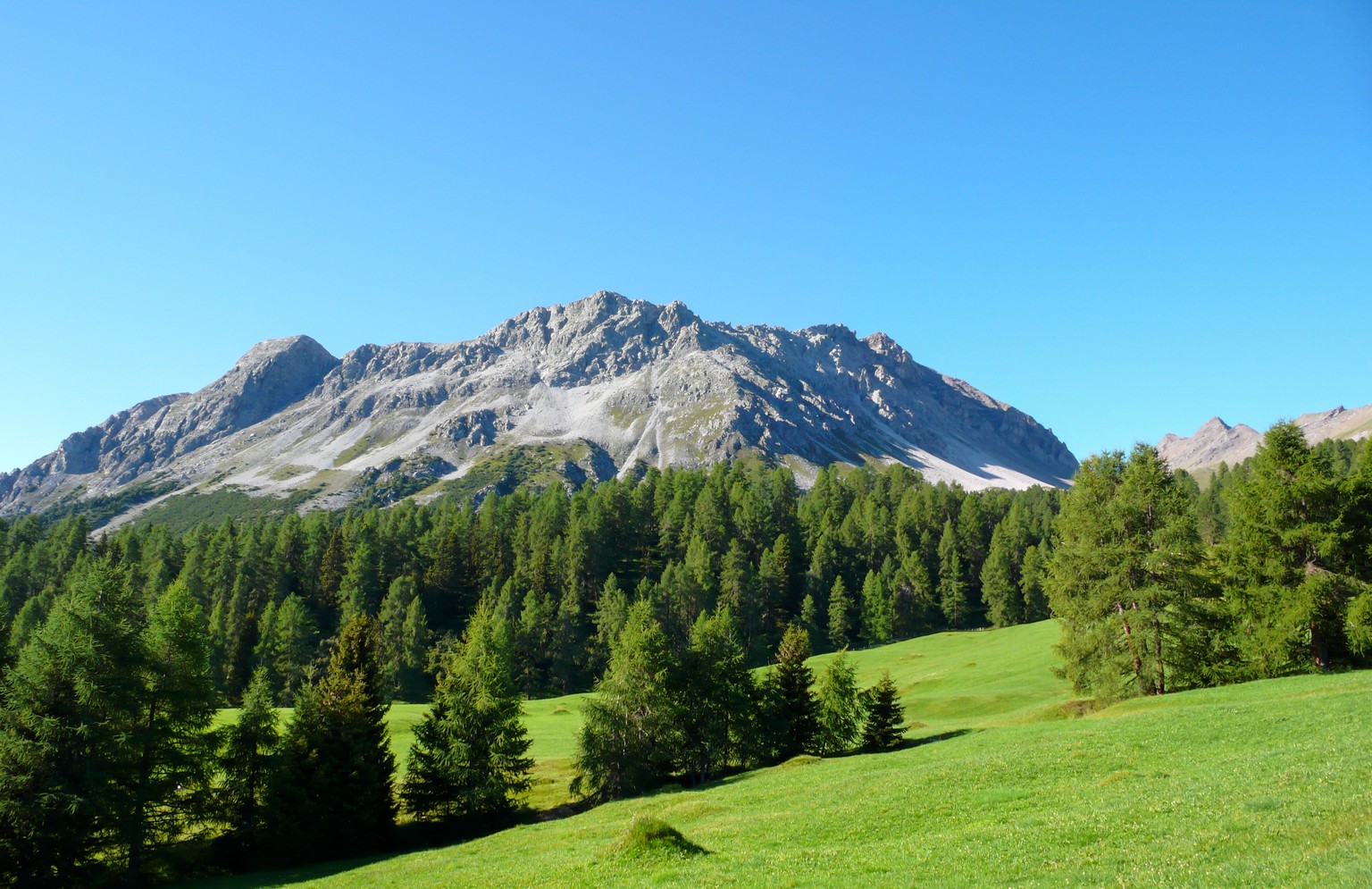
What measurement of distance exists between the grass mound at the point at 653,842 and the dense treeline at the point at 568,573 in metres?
76.8

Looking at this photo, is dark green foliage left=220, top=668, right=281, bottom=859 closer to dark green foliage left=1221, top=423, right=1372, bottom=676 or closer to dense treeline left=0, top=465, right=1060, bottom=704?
dense treeline left=0, top=465, right=1060, bottom=704

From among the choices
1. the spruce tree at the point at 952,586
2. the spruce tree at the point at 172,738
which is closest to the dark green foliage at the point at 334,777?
the spruce tree at the point at 172,738

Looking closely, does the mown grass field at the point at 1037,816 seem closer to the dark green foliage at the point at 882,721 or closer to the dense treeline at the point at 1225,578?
the dense treeline at the point at 1225,578

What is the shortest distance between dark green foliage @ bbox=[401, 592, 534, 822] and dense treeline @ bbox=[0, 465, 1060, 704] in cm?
4709

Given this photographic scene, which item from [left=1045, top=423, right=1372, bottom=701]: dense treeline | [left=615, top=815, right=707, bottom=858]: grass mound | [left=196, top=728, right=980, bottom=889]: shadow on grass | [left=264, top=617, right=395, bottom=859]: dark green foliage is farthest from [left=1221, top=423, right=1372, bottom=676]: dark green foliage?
[left=264, top=617, right=395, bottom=859]: dark green foliage

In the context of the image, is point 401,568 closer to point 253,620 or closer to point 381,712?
point 253,620

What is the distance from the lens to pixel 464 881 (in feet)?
87.3

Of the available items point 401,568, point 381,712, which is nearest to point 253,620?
point 401,568

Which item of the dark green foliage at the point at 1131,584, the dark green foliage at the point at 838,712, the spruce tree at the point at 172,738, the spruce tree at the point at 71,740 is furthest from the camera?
the dark green foliage at the point at 838,712

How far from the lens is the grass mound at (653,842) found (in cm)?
2267

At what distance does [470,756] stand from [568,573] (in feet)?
245

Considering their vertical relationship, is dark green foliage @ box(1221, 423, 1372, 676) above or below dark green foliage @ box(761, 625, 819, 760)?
above

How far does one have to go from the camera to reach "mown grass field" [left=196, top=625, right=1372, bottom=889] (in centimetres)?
1520

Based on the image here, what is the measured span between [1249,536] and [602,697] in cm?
4547
